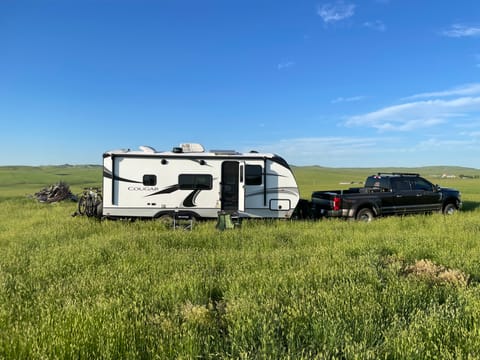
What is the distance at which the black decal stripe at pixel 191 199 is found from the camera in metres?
13.2

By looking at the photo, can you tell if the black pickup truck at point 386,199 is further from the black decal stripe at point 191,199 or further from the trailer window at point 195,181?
the black decal stripe at point 191,199

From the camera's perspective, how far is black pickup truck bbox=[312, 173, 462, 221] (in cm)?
1328

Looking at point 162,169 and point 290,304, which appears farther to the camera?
point 162,169

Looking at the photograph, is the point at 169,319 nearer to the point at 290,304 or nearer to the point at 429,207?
the point at 290,304

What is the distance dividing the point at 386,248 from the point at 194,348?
5.88 metres

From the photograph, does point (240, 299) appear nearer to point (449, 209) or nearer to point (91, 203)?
point (91, 203)

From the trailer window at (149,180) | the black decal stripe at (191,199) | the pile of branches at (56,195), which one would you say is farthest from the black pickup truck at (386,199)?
the pile of branches at (56,195)

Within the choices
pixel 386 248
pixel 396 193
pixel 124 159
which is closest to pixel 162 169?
pixel 124 159

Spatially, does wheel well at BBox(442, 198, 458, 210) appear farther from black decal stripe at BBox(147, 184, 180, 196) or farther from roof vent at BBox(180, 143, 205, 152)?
black decal stripe at BBox(147, 184, 180, 196)

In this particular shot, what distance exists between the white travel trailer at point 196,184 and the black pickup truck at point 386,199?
1.30 m

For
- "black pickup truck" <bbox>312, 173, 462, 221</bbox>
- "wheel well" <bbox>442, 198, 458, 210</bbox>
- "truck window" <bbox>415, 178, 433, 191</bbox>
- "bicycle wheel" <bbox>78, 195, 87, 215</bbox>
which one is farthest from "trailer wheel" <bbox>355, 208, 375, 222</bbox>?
"bicycle wheel" <bbox>78, 195, 87, 215</bbox>

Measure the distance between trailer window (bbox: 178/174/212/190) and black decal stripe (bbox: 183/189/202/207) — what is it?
0.14 metres

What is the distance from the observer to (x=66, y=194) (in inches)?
898

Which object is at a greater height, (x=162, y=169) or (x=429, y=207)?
(x=162, y=169)
